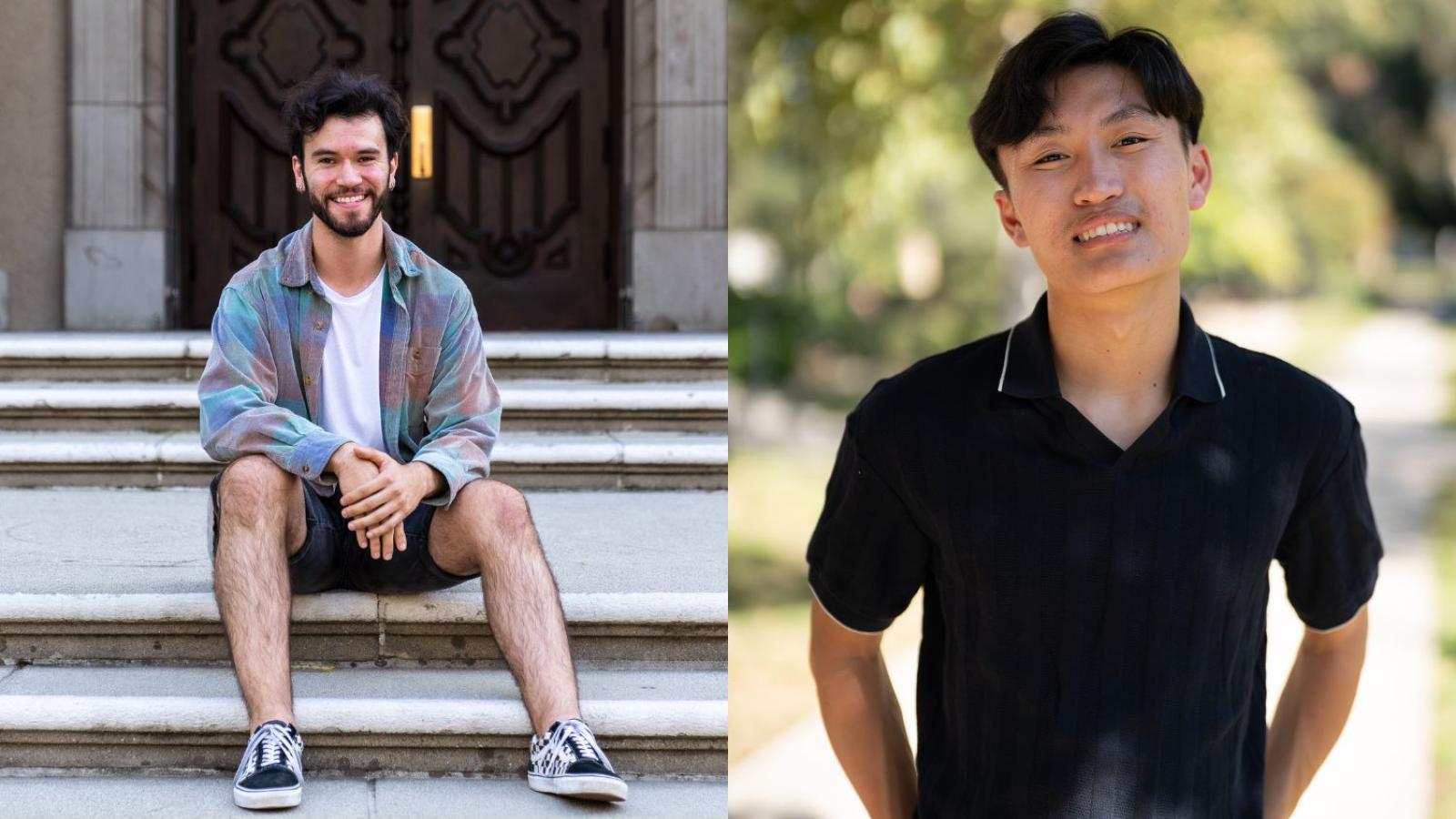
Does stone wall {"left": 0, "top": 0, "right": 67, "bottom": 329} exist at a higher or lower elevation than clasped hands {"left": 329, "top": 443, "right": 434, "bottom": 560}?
higher

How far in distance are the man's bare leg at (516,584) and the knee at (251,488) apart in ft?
1.17

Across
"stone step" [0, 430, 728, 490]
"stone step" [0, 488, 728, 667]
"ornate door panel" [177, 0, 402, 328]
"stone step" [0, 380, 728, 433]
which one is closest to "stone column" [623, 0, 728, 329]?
"ornate door panel" [177, 0, 402, 328]

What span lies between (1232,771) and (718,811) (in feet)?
5.29

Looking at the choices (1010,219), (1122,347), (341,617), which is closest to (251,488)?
(341,617)

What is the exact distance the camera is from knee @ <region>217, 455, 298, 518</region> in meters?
3.20

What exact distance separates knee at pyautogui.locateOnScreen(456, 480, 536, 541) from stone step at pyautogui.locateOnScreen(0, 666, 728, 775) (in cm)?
38

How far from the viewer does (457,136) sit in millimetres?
7836

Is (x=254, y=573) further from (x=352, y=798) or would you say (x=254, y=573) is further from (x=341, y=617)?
(x=352, y=798)

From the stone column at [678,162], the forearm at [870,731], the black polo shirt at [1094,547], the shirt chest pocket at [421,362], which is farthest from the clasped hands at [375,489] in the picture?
the stone column at [678,162]

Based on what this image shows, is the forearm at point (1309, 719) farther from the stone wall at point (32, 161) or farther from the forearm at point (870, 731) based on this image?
the stone wall at point (32, 161)

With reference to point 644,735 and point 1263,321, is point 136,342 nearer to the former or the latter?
point 644,735

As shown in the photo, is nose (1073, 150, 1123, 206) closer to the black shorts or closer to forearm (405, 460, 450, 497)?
forearm (405, 460, 450, 497)

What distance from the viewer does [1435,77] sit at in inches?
361

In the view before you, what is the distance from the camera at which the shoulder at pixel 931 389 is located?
170 centimetres
